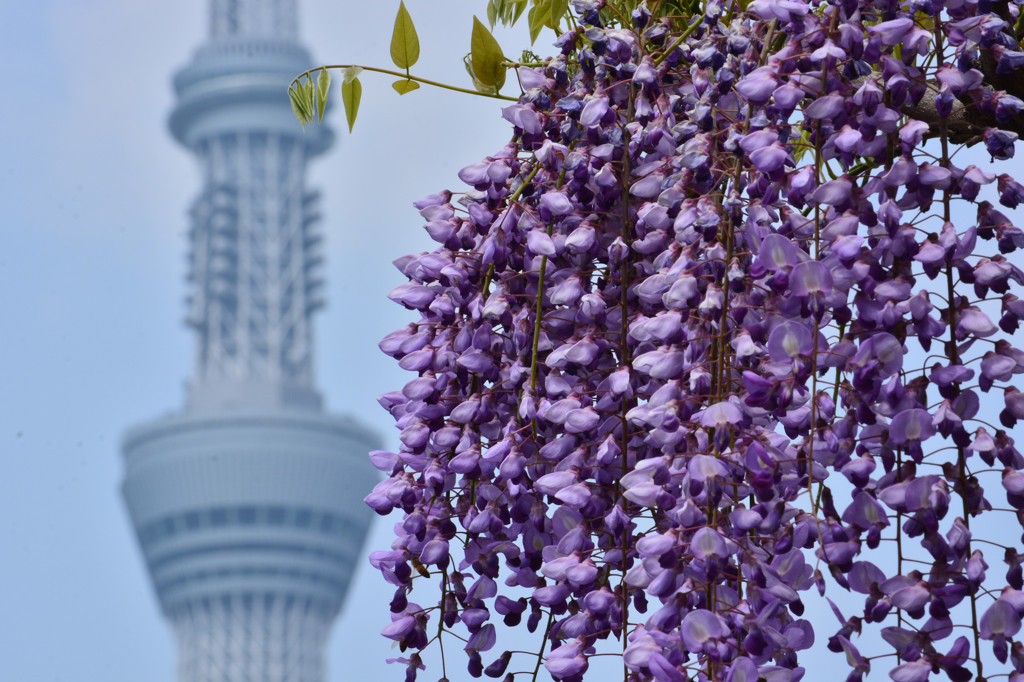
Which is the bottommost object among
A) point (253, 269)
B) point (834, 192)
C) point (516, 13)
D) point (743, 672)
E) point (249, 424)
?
point (743, 672)

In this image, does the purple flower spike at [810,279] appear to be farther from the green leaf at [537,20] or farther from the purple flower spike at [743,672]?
the green leaf at [537,20]

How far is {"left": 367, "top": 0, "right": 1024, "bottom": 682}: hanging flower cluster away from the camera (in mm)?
604

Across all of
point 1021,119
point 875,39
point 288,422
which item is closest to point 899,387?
point 875,39

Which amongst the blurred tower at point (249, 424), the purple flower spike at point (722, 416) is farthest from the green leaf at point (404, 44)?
the blurred tower at point (249, 424)

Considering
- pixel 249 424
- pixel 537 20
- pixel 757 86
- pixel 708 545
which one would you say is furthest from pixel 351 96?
pixel 249 424

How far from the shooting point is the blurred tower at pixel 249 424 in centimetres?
3219

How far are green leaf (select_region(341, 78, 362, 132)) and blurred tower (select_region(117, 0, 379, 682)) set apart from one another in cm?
3054

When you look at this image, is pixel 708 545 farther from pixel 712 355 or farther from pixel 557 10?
pixel 557 10

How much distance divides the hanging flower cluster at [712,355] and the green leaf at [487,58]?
0.30 ft

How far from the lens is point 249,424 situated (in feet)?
115

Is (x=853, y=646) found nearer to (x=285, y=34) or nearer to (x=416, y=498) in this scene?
(x=416, y=498)

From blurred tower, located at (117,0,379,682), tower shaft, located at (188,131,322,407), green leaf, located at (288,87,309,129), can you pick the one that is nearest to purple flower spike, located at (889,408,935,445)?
green leaf, located at (288,87,309,129)

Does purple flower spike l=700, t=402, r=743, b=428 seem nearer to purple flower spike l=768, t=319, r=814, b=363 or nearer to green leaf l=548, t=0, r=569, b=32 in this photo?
purple flower spike l=768, t=319, r=814, b=363

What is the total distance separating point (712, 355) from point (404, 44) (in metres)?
0.40
